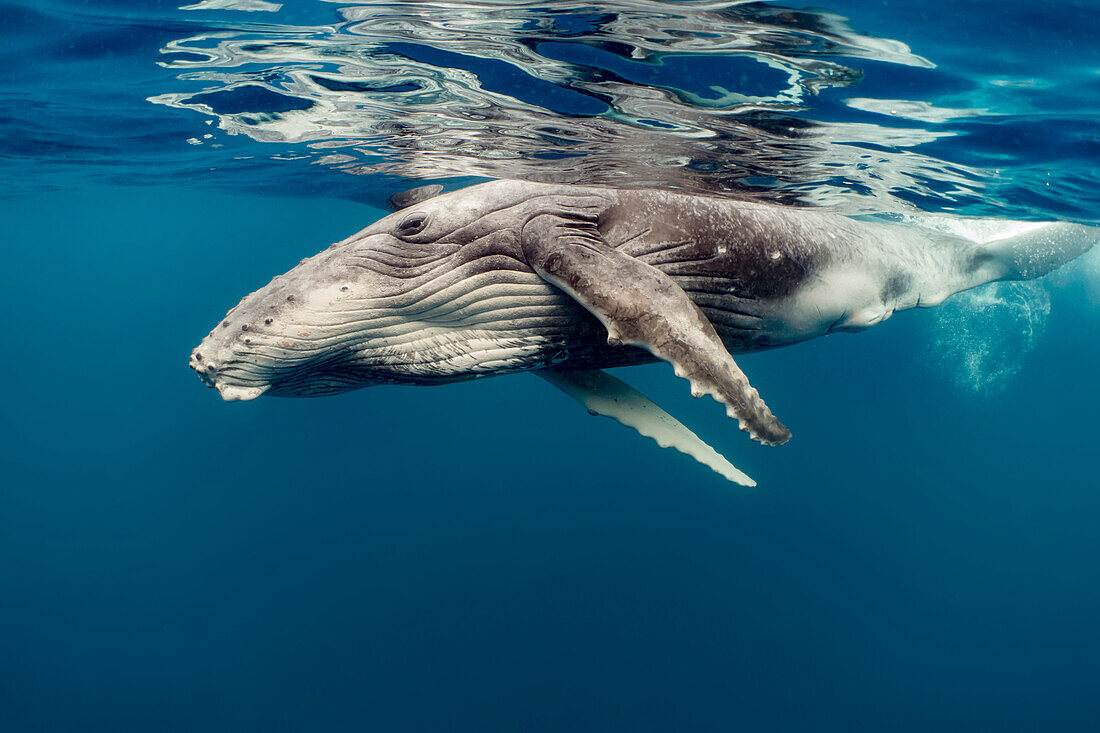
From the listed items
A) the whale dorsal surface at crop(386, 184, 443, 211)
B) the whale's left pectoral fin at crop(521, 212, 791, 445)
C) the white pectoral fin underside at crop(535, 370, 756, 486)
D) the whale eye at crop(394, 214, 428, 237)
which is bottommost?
the white pectoral fin underside at crop(535, 370, 756, 486)

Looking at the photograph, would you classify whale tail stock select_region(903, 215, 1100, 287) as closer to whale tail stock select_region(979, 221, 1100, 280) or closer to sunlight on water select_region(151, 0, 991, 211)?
whale tail stock select_region(979, 221, 1100, 280)

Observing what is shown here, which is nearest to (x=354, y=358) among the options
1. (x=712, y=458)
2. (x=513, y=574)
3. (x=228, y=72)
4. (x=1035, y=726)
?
(x=712, y=458)

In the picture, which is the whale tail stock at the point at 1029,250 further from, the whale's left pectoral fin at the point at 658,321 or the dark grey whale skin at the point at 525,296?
the whale's left pectoral fin at the point at 658,321

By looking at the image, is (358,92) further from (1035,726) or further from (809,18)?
(1035,726)

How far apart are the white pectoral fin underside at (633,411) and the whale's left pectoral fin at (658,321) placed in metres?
1.06

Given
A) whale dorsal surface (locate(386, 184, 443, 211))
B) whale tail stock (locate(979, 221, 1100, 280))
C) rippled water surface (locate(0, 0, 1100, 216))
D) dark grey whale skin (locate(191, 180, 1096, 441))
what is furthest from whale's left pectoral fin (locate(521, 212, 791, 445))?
whale tail stock (locate(979, 221, 1100, 280))

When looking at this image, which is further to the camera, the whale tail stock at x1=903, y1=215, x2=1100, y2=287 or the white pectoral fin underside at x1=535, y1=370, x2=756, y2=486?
the whale tail stock at x1=903, y1=215, x2=1100, y2=287

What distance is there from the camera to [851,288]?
612 cm

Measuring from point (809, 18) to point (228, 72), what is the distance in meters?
7.67

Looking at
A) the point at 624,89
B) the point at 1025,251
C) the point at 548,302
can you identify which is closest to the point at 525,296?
the point at 548,302

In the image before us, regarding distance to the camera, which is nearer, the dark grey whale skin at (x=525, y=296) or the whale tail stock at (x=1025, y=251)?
the dark grey whale skin at (x=525, y=296)

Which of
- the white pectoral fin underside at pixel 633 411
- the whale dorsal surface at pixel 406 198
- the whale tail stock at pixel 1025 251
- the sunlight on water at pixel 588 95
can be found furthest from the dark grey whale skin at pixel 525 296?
the whale dorsal surface at pixel 406 198

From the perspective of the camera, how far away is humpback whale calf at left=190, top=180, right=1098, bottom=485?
135 inches

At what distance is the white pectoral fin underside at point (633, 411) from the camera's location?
14.7 ft
